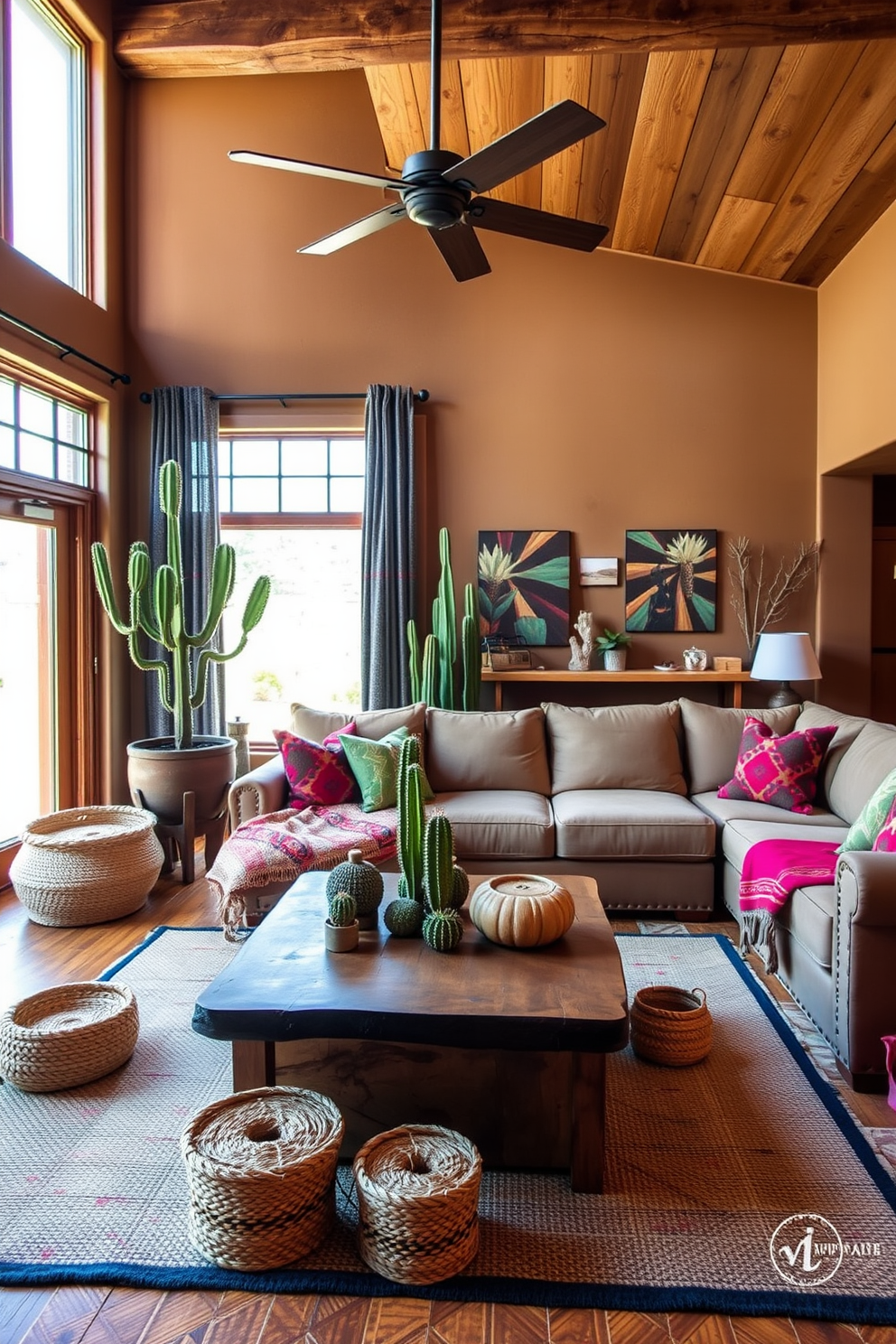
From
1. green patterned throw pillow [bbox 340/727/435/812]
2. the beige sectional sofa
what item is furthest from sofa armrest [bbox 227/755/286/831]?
green patterned throw pillow [bbox 340/727/435/812]

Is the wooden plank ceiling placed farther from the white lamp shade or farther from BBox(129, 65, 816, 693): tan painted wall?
the white lamp shade

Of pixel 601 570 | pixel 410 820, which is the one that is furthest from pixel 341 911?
pixel 601 570

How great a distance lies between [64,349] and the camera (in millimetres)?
4254

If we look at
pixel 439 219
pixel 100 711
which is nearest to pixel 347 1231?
pixel 439 219

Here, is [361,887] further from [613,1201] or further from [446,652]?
[446,652]

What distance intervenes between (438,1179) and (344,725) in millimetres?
2667

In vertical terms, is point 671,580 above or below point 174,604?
above

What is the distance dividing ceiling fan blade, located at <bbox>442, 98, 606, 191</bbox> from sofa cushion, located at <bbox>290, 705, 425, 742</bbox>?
2.38 m

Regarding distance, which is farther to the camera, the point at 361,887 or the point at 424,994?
the point at 361,887

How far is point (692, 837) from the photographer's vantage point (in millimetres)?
3488

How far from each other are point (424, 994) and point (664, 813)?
1.90m

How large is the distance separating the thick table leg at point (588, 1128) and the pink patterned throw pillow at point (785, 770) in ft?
7.03

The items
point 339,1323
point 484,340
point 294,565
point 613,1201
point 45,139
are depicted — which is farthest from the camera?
point 294,565

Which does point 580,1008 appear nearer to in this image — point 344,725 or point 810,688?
point 344,725
